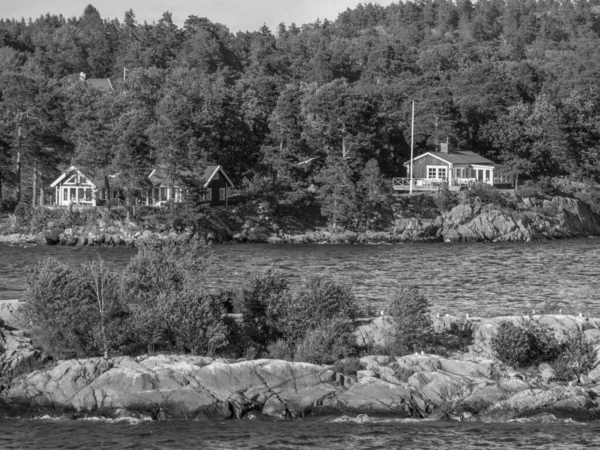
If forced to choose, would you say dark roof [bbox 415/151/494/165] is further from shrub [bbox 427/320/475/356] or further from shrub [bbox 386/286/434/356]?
shrub [bbox 386/286/434/356]

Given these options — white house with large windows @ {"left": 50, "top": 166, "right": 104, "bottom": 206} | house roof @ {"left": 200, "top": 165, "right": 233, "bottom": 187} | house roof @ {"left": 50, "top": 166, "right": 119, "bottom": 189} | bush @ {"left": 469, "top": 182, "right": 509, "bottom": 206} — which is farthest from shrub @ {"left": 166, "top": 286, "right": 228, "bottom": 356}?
bush @ {"left": 469, "top": 182, "right": 509, "bottom": 206}

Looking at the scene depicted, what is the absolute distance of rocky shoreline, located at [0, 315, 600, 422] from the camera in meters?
29.0

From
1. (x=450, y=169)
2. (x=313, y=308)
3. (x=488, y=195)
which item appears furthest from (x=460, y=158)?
(x=313, y=308)

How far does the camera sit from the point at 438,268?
6109 cm

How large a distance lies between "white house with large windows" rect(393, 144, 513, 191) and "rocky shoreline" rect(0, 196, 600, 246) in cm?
968

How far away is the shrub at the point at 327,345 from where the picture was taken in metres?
32.1

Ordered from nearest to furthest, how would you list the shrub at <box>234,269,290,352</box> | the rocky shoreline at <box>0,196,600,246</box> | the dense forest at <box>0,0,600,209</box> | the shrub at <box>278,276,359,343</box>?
the shrub at <box>278,276,359,343</box>
the shrub at <box>234,269,290,352</box>
the rocky shoreline at <box>0,196,600,246</box>
the dense forest at <box>0,0,600,209</box>

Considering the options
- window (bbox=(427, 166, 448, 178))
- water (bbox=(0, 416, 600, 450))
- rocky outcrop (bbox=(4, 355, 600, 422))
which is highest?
window (bbox=(427, 166, 448, 178))

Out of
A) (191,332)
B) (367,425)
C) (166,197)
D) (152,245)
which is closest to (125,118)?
(166,197)

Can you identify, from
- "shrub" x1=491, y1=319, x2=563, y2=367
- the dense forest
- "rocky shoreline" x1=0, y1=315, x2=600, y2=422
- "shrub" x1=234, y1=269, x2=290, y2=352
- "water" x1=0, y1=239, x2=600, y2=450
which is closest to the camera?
"water" x1=0, y1=239, x2=600, y2=450

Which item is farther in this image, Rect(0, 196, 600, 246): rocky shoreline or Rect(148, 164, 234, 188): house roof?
Rect(148, 164, 234, 188): house roof

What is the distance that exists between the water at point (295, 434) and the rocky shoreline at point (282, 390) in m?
0.67

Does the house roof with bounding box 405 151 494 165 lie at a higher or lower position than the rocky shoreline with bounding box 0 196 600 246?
higher

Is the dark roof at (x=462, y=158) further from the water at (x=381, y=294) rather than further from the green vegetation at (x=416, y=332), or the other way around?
the green vegetation at (x=416, y=332)
